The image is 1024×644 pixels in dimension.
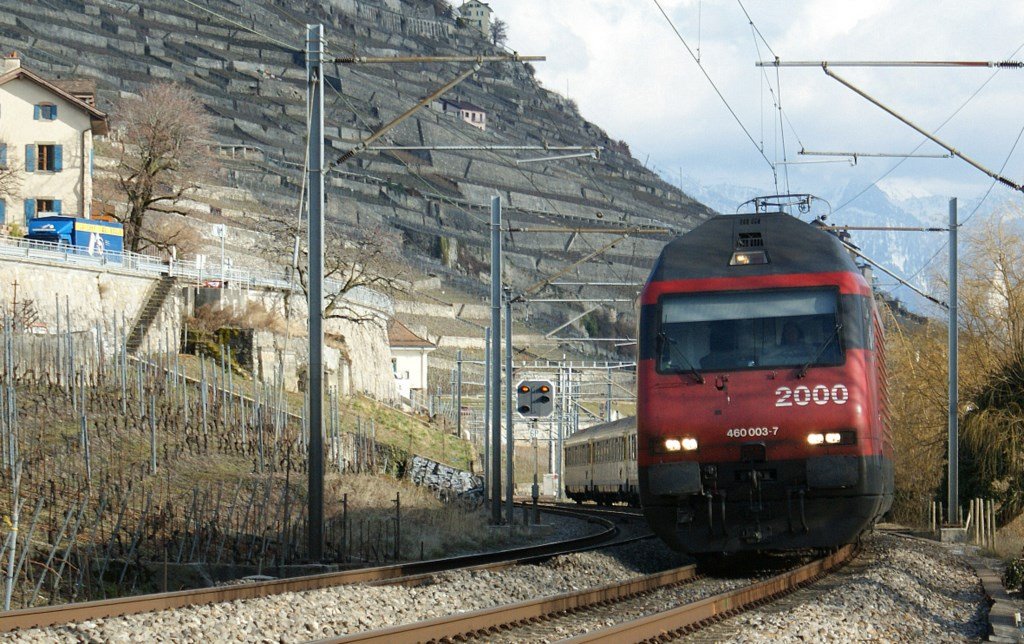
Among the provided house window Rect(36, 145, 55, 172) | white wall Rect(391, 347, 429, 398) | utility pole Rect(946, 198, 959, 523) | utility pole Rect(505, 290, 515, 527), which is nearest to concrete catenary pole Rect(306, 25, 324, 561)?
utility pole Rect(505, 290, 515, 527)

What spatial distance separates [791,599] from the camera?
13.8 meters

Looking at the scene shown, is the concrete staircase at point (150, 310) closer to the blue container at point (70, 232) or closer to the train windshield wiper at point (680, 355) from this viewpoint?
the blue container at point (70, 232)

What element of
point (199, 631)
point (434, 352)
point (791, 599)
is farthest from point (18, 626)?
point (434, 352)

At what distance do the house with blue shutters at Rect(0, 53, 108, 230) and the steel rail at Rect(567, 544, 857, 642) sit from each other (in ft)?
165

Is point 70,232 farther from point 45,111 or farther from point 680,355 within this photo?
point 680,355

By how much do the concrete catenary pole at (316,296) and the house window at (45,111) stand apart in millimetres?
46932

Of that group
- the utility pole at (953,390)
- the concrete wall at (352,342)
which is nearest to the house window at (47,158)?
the concrete wall at (352,342)

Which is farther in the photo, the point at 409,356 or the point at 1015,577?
the point at 409,356

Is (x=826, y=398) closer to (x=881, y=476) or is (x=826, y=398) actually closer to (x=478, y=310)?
(x=881, y=476)

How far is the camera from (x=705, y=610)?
11.8 metres

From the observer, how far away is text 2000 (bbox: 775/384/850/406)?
15.0m

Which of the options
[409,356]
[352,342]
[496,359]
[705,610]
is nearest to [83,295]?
[496,359]

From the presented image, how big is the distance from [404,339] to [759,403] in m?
76.9

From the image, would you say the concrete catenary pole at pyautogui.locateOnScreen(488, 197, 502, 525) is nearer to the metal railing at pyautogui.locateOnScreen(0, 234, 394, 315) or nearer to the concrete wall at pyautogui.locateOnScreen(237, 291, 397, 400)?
the metal railing at pyautogui.locateOnScreen(0, 234, 394, 315)
